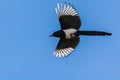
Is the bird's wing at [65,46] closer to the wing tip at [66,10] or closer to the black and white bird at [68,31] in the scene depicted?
the black and white bird at [68,31]

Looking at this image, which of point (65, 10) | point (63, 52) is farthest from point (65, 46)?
point (65, 10)

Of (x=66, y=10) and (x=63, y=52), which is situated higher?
(x=66, y=10)

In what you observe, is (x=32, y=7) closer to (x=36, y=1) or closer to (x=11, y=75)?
(x=36, y=1)

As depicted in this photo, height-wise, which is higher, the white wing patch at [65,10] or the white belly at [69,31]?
the white wing patch at [65,10]

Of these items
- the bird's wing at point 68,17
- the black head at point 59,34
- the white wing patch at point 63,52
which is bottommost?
the white wing patch at point 63,52

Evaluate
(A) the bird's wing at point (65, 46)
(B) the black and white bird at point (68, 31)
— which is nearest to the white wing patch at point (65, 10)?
(B) the black and white bird at point (68, 31)

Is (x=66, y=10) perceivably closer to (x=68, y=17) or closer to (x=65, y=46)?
(x=68, y=17)
